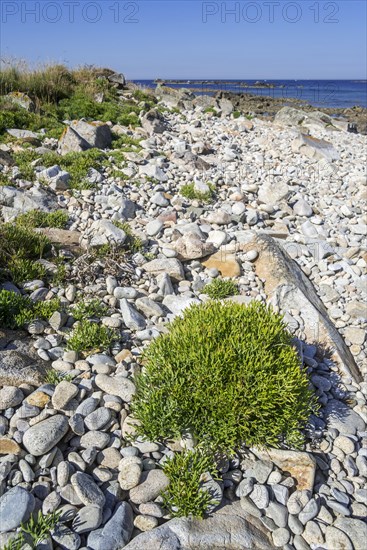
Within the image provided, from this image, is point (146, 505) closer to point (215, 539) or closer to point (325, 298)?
point (215, 539)

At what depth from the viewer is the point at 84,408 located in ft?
12.9

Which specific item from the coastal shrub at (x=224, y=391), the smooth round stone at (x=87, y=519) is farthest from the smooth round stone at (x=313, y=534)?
the smooth round stone at (x=87, y=519)

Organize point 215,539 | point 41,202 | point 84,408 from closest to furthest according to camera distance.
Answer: point 215,539, point 84,408, point 41,202

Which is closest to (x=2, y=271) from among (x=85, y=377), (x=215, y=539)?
(x=85, y=377)

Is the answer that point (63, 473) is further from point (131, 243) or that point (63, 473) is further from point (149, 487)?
point (131, 243)

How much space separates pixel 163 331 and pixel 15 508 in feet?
8.65

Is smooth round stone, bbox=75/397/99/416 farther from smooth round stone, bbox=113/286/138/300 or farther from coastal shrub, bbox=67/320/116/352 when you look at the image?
smooth round stone, bbox=113/286/138/300

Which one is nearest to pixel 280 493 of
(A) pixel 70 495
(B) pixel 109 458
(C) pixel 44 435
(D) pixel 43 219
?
(B) pixel 109 458

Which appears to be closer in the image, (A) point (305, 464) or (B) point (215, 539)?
(B) point (215, 539)

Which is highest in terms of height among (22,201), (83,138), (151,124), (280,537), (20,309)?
(151,124)

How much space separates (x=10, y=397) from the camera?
3.88m

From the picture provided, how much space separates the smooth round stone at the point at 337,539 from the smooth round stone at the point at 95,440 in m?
1.87

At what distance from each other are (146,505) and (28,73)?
17.6 meters

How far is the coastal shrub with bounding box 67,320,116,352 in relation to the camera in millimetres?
4688
